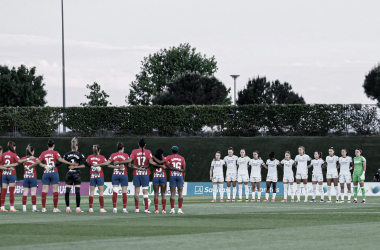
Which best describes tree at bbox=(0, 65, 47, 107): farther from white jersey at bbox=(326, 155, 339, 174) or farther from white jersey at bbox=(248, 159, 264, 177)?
white jersey at bbox=(326, 155, 339, 174)

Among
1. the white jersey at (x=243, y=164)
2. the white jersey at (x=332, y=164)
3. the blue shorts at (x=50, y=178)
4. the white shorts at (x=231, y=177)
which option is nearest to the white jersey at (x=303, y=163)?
the white jersey at (x=332, y=164)

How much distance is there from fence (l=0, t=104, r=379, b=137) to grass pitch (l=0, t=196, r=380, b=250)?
82.7 feet

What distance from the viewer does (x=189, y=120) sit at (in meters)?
43.5

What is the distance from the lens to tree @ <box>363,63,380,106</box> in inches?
2559

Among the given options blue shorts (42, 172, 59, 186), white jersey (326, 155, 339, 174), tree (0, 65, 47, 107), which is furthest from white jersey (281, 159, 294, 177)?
tree (0, 65, 47, 107)

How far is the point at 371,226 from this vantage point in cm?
1386

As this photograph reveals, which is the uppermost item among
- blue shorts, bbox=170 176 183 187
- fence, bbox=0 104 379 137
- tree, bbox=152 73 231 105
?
tree, bbox=152 73 231 105

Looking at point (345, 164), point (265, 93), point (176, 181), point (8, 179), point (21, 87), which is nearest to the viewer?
point (176, 181)

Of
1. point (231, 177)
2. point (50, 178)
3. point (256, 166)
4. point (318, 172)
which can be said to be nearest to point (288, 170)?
point (318, 172)

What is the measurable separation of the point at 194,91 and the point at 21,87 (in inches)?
783

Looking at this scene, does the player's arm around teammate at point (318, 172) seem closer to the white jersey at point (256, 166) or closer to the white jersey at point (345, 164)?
the white jersey at point (345, 164)

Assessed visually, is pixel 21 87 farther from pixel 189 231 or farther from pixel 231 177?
pixel 189 231

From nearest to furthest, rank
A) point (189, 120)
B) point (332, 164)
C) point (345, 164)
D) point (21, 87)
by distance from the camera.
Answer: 1. point (345, 164)
2. point (332, 164)
3. point (189, 120)
4. point (21, 87)

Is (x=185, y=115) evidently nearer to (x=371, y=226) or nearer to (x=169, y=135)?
(x=169, y=135)
